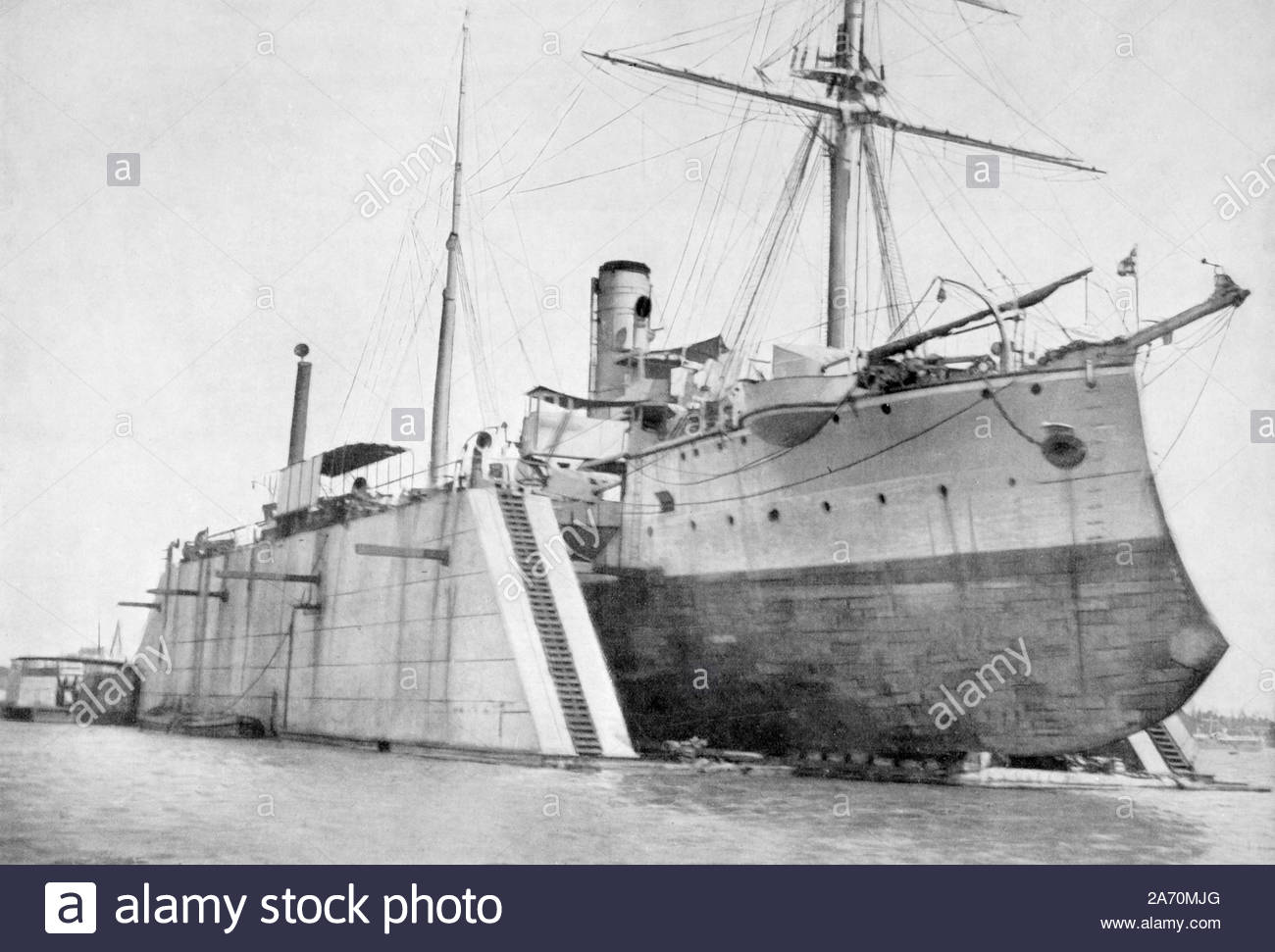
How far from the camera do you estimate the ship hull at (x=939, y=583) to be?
52.8 ft

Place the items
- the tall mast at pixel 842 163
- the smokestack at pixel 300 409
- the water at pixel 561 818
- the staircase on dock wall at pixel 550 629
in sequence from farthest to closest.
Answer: the smokestack at pixel 300 409, the tall mast at pixel 842 163, the staircase on dock wall at pixel 550 629, the water at pixel 561 818

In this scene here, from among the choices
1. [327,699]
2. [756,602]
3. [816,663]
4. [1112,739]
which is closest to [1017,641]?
[1112,739]

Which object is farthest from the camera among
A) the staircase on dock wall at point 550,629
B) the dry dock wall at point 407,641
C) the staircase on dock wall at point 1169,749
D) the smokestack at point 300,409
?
the smokestack at point 300,409

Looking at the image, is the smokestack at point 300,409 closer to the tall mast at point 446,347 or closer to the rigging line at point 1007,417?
the tall mast at point 446,347

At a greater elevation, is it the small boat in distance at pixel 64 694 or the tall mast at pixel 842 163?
the tall mast at pixel 842 163

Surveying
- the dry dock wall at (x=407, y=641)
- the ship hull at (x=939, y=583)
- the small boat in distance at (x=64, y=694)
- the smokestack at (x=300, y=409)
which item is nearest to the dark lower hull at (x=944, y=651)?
the ship hull at (x=939, y=583)

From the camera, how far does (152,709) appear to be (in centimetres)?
3047

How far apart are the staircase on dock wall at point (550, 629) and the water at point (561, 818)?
37.9 inches

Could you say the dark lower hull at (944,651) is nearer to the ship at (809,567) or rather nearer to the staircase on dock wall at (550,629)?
the ship at (809,567)

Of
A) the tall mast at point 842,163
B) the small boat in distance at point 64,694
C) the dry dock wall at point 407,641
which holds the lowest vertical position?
the small boat in distance at point 64,694

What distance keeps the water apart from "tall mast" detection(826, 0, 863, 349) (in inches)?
358

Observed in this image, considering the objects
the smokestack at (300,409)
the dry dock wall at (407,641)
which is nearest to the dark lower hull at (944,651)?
the dry dock wall at (407,641)

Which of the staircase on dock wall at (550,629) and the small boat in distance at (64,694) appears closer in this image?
the staircase on dock wall at (550,629)

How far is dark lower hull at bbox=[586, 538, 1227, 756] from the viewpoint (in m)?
15.9
